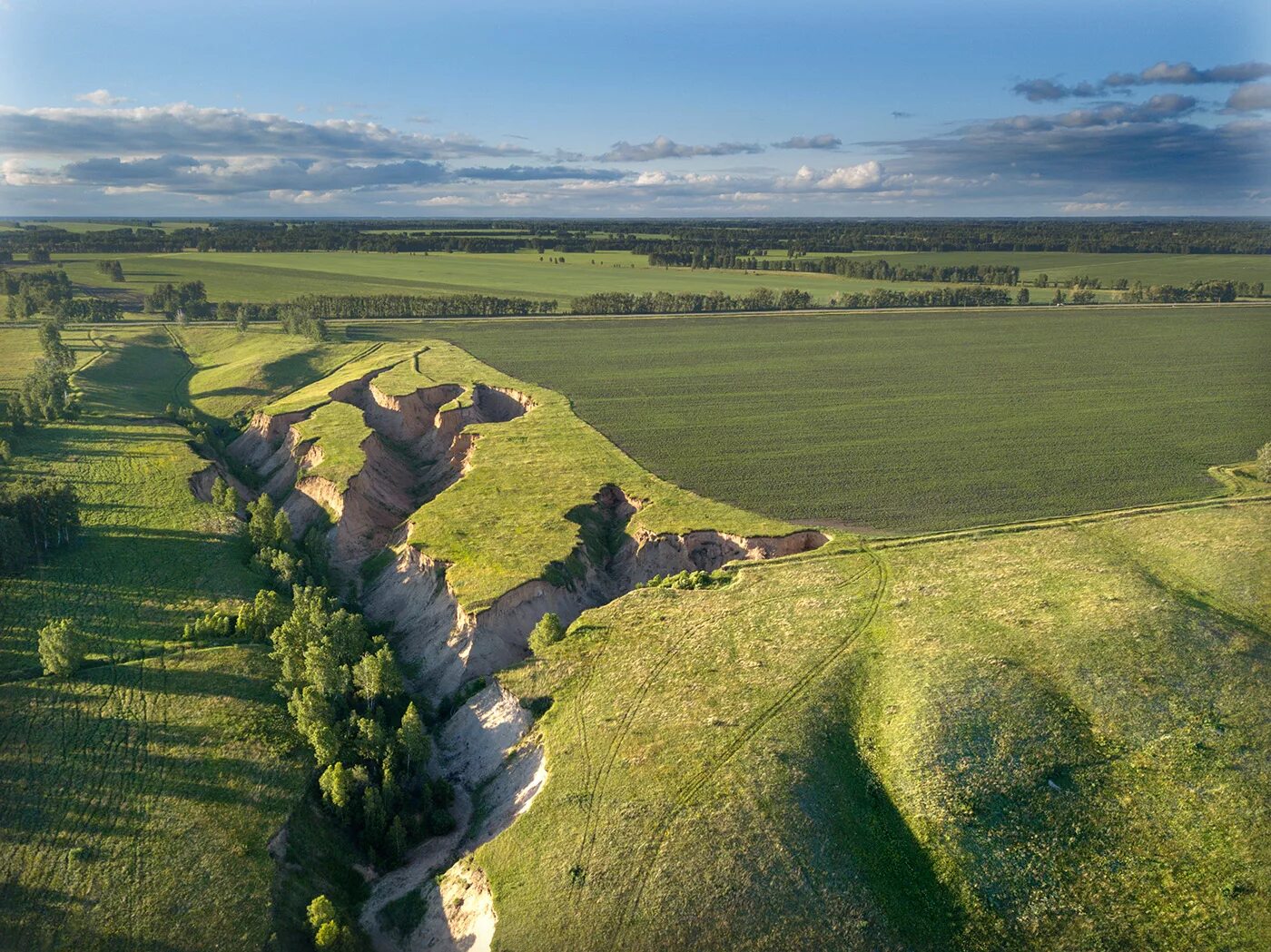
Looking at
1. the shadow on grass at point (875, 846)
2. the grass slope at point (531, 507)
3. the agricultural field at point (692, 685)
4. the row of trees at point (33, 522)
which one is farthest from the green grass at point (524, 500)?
the shadow on grass at point (875, 846)

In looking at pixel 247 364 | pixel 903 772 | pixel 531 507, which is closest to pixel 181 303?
pixel 247 364

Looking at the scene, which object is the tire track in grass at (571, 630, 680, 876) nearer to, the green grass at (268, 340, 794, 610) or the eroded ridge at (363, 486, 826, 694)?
the eroded ridge at (363, 486, 826, 694)

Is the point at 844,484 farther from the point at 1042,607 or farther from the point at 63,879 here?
the point at 63,879

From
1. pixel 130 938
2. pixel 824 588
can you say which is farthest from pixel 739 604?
pixel 130 938

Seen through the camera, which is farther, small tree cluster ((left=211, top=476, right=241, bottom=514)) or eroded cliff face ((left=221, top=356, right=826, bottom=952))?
small tree cluster ((left=211, top=476, right=241, bottom=514))

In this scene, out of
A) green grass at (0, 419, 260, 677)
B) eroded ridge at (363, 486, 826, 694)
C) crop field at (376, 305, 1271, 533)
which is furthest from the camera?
crop field at (376, 305, 1271, 533)

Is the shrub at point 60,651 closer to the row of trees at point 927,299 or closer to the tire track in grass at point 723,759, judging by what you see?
the tire track in grass at point 723,759

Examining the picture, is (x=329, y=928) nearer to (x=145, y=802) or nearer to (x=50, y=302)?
(x=145, y=802)

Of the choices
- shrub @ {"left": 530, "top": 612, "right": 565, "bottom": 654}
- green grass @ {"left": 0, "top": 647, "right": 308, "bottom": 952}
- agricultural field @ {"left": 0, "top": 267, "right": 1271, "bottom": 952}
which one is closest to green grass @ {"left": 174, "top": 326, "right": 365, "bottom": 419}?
agricultural field @ {"left": 0, "top": 267, "right": 1271, "bottom": 952}
